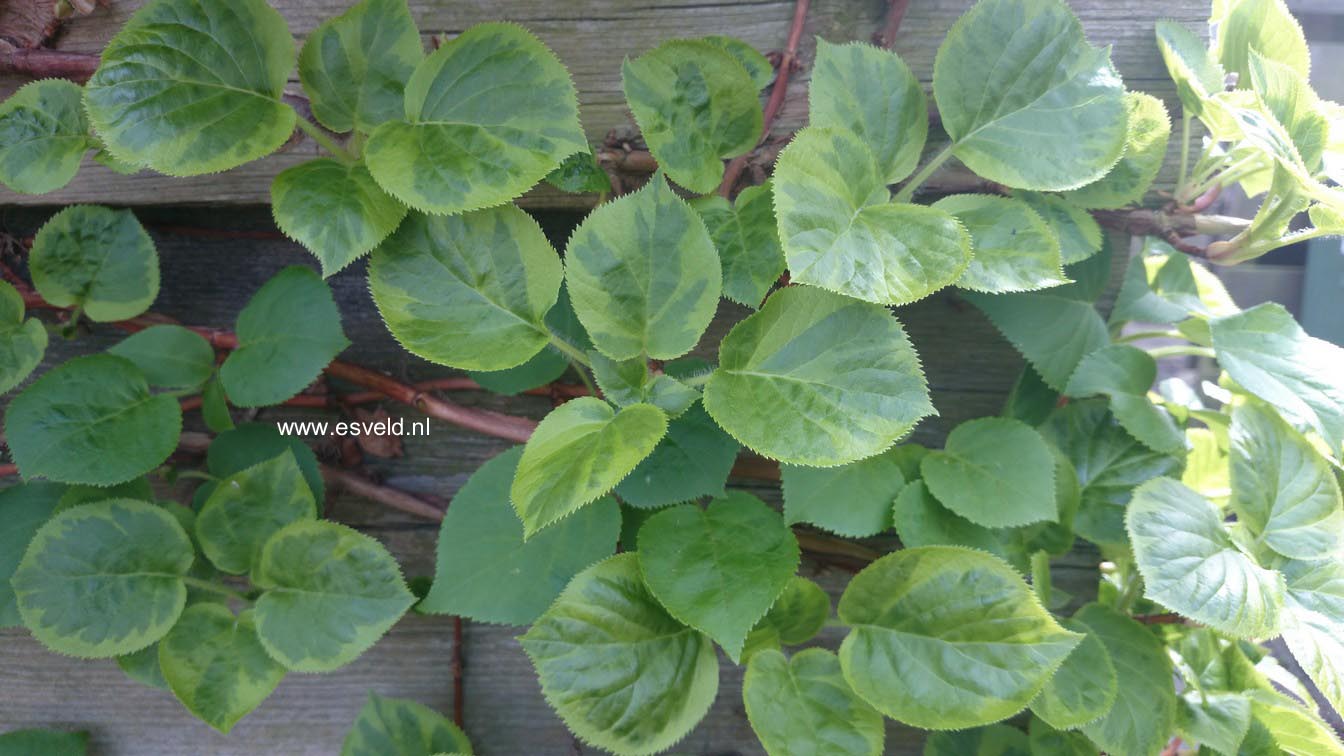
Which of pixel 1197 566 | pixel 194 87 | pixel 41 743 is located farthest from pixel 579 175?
pixel 41 743

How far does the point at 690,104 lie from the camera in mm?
748

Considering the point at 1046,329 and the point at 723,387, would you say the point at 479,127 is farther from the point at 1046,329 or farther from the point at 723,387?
the point at 1046,329

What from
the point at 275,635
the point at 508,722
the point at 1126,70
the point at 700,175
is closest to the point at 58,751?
the point at 275,635

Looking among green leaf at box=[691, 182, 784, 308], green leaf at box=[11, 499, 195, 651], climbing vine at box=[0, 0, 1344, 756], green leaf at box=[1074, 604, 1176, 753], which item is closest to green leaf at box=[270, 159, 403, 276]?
climbing vine at box=[0, 0, 1344, 756]

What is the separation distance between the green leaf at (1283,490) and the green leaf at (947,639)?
0.29 metres

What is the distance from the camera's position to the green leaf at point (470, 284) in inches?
27.6

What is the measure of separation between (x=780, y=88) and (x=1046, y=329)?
38cm

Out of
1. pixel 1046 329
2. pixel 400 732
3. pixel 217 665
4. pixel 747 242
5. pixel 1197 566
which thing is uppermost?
pixel 747 242

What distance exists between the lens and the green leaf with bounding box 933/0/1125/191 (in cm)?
73

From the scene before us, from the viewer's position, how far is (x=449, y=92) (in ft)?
2.30

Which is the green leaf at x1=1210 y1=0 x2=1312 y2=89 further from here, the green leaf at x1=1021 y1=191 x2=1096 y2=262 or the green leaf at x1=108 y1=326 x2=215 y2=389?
the green leaf at x1=108 y1=326 x2=215 y2=389

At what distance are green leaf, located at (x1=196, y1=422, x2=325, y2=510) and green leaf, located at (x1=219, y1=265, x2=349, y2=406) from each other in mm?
83

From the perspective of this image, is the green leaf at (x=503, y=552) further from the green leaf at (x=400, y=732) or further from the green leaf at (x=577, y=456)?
the green leaf at (x=400, y=732)

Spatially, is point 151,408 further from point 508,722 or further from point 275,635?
point 508,722
